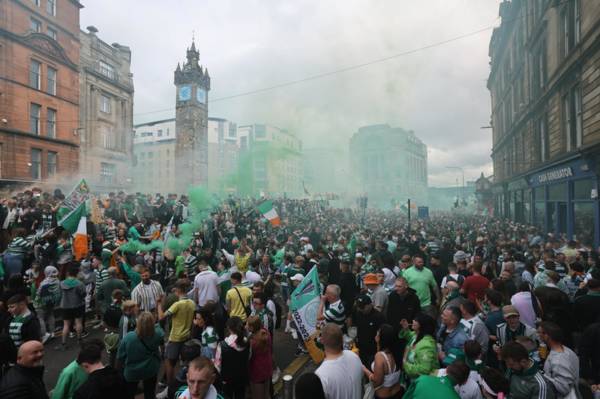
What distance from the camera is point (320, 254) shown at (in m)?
9.59

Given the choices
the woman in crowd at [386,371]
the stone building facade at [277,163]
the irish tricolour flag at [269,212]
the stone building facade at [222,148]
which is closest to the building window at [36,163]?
the irish tricolour flag at [269,212]

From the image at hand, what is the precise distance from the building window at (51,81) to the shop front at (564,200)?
105ft

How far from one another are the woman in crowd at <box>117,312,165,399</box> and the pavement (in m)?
1.96

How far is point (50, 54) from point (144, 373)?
2920 cm

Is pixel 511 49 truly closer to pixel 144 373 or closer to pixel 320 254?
pixel 320 254

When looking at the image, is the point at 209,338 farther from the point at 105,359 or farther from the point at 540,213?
the point at 540,213

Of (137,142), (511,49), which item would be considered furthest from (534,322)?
(137,142)

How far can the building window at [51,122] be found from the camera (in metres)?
25.6

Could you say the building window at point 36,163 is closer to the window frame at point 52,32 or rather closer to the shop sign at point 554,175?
the window frame at point 52,32

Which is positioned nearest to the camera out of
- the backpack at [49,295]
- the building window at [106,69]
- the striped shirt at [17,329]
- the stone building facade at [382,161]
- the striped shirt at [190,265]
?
the striped shirt at [17,329]

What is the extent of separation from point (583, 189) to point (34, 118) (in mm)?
31907

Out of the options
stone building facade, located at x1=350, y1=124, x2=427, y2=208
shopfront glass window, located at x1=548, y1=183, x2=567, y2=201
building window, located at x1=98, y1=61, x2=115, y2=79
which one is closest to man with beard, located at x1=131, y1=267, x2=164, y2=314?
shopfront glass window, located at x1=548, y1=183, x2=567, y2=201

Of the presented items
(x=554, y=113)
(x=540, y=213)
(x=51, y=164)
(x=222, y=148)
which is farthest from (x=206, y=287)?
(x=222, y=148)

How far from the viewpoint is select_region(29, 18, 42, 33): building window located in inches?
959
